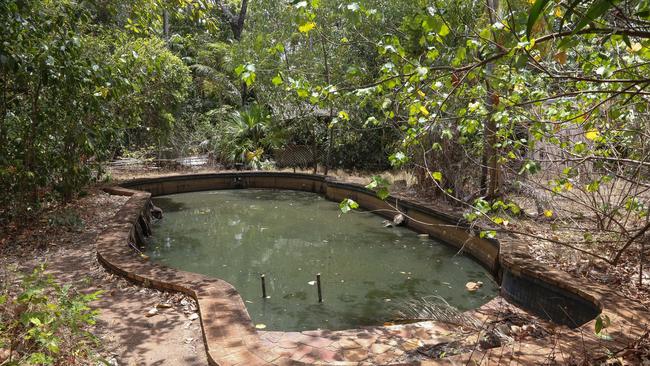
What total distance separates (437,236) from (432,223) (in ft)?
0.81

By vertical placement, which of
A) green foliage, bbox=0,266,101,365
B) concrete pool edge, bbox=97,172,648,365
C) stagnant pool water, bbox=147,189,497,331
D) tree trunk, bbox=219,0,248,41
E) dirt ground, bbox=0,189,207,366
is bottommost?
stagnant pool water, bbox=147,189,497,331

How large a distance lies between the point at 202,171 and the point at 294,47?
5.28 meters

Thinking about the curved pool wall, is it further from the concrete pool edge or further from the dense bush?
the dense bush

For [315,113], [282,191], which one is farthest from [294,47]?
[282,191]

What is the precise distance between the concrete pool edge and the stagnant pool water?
0.39 m

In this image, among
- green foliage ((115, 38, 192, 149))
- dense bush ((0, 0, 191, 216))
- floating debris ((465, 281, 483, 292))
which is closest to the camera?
dense bush ((0, 0, 191, 216))

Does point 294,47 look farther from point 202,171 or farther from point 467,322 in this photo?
point 467,322

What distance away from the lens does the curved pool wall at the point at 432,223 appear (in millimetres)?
4410

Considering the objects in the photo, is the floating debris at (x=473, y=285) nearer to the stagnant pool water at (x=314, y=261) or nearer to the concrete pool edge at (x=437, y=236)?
the stagnant pool water at (x=314, y=261)

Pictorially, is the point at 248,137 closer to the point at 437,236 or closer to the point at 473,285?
the point at 437,236

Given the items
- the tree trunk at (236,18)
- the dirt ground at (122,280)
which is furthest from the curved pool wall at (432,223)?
the tree trunk at (236,18)

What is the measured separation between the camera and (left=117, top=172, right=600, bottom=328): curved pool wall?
4.41 m

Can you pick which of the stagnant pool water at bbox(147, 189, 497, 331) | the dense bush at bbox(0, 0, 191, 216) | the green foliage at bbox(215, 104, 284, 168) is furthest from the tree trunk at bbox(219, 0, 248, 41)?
the dense bush at bbox(0, 0, 191, 216)

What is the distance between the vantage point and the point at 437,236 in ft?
25.7
